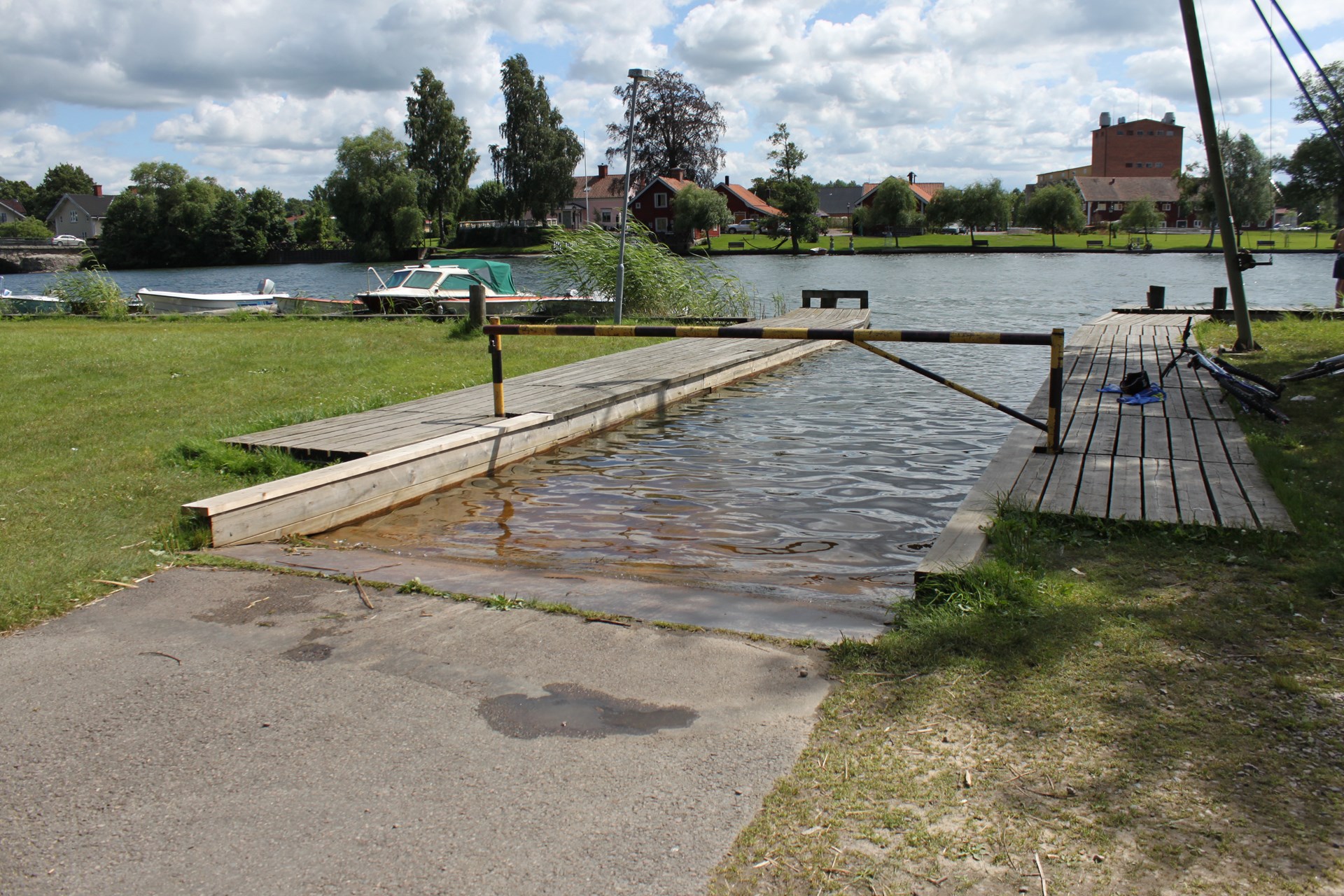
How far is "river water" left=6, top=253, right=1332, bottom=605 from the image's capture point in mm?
6047

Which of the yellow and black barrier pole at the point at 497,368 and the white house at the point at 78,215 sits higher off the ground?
the white house at the point at 78,215

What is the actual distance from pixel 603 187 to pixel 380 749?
115 metres

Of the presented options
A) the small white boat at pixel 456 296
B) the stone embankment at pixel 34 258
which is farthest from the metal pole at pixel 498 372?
the stone embankment at pixel 34 258

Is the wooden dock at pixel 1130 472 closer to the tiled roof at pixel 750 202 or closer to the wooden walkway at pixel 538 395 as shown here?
the wooden walkway at pixel 538 395

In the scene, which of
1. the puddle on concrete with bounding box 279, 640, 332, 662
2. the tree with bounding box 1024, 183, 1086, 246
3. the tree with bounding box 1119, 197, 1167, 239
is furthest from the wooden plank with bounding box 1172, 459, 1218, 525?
the tree with bounding box 1119, 197, 1167, 239

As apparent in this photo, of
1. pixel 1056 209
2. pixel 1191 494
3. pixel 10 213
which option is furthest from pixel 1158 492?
pixel 10 213

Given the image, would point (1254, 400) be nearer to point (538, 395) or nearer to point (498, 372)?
point (498, 372)

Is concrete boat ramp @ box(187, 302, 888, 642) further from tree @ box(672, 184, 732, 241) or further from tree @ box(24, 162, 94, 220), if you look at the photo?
tree @ box(24, 162, 94, 220)

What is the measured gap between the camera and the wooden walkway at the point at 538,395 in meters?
7.96

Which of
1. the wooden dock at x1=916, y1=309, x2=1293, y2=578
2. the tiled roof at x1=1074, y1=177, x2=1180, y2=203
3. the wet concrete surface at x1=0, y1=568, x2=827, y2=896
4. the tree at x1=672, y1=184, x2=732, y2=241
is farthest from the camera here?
the tiled roof at x1=1074, y1=177, x2=1180, y2=203

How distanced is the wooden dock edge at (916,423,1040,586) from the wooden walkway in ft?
14.3

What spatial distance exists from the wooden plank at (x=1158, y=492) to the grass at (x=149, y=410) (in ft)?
17.7

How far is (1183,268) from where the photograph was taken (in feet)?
185

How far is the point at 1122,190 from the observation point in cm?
12638
